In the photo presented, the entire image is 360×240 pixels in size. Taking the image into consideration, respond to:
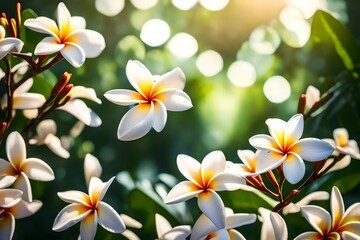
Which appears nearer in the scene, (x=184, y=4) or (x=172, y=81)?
(x=172, y=81)

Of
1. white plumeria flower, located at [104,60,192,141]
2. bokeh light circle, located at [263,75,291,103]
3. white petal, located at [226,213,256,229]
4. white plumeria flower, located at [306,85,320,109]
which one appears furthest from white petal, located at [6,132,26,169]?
bokeh light circle, located at [263,75,291,103]

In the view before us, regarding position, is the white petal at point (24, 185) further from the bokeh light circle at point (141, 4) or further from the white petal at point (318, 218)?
the bokeh light circle at point (141, 4)

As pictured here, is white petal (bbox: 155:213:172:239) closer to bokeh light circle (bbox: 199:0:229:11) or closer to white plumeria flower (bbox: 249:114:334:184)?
white plumeria flower (bbox: 249:114:334:184)

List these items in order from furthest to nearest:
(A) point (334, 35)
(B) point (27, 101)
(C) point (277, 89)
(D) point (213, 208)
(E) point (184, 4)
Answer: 1. (E) point (184, 4)
2. (C) point (277, 89)
3. (A) point (334, 35)
4. (B) point (27, 101)
5. (D) point (213, 208)

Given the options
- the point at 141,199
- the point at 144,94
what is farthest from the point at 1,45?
the point at 141,199

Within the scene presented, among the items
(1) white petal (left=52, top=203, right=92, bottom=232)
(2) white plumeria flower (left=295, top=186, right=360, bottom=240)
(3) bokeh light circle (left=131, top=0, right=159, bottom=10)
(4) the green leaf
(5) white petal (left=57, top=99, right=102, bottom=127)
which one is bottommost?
(3) bokeh light circle (left=131, top=0, right=159, bottom=10)

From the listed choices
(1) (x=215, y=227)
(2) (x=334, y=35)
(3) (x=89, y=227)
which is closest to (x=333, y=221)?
(1) (x=215, y=227)

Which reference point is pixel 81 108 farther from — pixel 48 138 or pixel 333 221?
pixel 333 221

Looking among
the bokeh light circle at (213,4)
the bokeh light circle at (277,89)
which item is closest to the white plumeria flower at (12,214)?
the bokeh light circle at (277,89)
